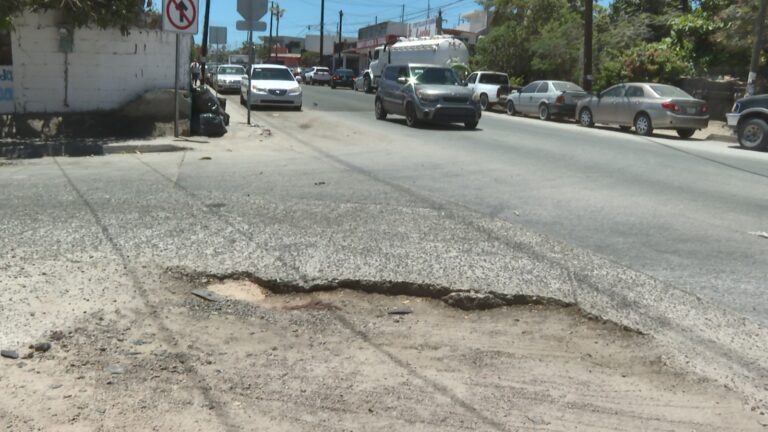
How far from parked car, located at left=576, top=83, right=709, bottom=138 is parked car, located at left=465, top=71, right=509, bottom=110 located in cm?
822

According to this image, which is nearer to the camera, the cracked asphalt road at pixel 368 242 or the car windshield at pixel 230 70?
the cracked asphalt road at pixel 368 242

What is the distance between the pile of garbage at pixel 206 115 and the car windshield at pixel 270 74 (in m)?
9.63

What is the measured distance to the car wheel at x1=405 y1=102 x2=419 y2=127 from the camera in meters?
20.0

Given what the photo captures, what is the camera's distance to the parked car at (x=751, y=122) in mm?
17125

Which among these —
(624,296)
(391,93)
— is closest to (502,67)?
(391,93)

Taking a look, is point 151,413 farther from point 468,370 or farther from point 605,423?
point 605,423

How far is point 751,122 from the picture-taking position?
17.4 m

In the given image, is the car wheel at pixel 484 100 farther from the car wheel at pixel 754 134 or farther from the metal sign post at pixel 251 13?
the metal sign post at pixel 251 13

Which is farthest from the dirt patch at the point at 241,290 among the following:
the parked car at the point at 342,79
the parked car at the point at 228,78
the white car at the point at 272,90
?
the parked car at the point at 342,79

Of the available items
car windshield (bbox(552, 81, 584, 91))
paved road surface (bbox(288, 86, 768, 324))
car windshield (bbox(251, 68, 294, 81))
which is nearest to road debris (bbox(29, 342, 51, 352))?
paved road surface (bbox(288, 86, 768, 324))

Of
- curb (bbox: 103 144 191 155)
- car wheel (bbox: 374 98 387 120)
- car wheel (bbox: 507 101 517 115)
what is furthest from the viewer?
car wheel (bbox: 507 101 517 115)

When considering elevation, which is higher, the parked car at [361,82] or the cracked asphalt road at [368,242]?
the parked car at [361,82]

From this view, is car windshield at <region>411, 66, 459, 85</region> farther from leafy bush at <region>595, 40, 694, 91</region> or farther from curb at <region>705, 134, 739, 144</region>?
leafy bush at <region>595, 40, 694, 91</region>

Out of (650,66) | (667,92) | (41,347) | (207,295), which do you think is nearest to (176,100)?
(207,295)
